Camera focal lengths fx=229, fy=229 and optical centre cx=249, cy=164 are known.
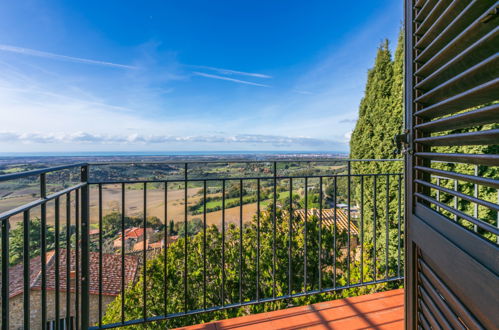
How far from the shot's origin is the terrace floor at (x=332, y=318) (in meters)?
1.57

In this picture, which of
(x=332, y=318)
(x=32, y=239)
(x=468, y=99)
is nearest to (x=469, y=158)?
(x=468, y=99)

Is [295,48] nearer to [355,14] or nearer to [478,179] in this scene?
[355,14]

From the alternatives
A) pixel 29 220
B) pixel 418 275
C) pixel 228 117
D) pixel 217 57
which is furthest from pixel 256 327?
pixel 228 117

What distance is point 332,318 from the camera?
1.63 m

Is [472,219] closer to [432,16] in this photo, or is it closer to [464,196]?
[464,196]

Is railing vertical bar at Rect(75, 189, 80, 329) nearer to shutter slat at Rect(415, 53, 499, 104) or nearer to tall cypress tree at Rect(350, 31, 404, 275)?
shutter slat at Rect(415, 53, 499, 104)

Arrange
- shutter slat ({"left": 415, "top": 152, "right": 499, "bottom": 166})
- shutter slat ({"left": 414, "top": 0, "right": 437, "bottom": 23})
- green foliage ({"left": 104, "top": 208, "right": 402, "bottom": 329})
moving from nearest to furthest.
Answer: shutter slat ({"left": 415, "top": 152, "right": 499, "bottom": 166}), shutter slat ({"left": 414, "top": 0, "right": 437, "bottom": 23}), green foliage ({"left": 104, "top": 208, "right": 402, "bottom": 329})

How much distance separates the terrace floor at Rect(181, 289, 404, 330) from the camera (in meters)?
1.57

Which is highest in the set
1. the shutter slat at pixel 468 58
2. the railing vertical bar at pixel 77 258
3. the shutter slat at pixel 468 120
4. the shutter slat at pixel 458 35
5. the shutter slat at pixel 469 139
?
the shutter slat at pixel 458 35

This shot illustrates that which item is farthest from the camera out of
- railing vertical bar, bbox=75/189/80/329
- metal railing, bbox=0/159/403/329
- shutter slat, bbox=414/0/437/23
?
railing vertical bar, bbox=75/189/80/329

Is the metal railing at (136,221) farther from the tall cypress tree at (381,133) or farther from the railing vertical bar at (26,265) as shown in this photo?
the tall cypress tree at (381,133)

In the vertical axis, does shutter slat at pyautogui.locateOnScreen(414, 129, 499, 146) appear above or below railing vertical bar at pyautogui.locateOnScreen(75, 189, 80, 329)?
above

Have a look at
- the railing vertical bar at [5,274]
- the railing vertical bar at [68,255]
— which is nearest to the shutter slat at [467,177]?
the railing vertical bar at [5,274]

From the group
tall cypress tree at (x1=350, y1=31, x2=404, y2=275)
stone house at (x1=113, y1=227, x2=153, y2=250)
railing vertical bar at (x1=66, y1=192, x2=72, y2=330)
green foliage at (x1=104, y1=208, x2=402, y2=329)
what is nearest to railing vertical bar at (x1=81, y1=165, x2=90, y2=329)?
railing vertical bar at (x1=66, y1=192, x2=72, y2=330)
